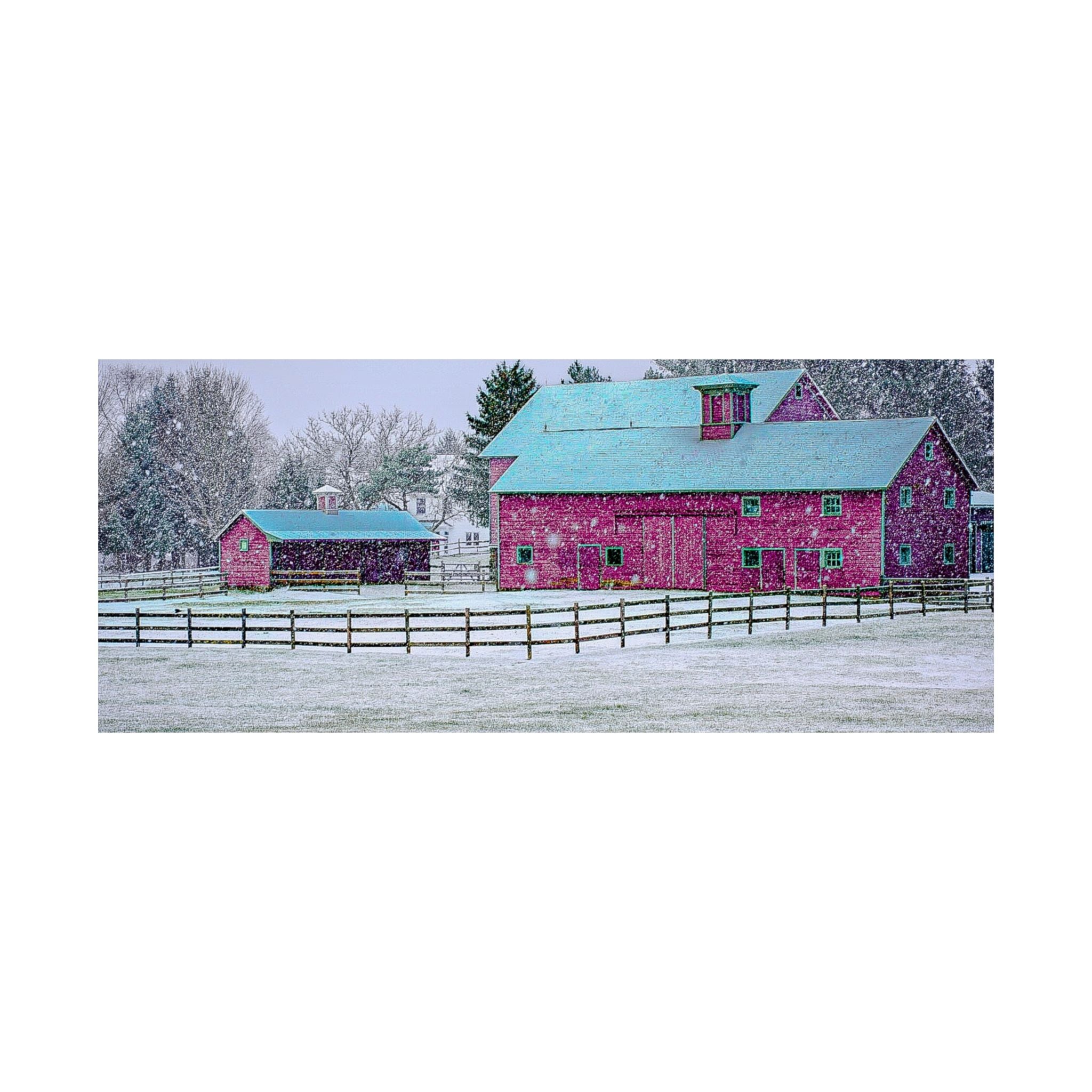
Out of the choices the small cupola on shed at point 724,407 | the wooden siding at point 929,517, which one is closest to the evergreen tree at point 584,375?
the small cupola on shed at point 724,407

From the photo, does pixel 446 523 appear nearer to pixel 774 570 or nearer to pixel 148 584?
pixel 148 584

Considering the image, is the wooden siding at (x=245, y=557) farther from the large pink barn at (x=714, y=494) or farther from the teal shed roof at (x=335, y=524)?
the large pink barn at (x=714, y=494)

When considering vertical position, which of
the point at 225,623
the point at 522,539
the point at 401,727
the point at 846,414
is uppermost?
the point at 846,414

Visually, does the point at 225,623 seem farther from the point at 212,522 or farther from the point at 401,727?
the point at 401,727

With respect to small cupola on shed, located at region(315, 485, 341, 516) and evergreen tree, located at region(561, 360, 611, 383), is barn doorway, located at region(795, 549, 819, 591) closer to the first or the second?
evergreen tree, located at region(561, 360, 611, 383)

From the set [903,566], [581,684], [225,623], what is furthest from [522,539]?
[903,566]

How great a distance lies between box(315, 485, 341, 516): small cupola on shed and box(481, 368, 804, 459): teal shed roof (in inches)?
66.6

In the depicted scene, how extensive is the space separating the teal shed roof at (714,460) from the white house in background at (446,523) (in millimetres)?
509

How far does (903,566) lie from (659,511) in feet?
9.43

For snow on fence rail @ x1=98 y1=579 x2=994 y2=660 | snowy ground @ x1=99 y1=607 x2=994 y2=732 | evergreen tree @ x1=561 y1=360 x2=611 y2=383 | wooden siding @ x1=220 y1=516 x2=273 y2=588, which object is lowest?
snowy ground @ x1=99 y1=607 x2=994 y2=732

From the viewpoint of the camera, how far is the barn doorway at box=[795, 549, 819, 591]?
13.1m

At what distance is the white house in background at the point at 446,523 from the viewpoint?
41.5 ft

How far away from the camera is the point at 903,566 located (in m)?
13.0

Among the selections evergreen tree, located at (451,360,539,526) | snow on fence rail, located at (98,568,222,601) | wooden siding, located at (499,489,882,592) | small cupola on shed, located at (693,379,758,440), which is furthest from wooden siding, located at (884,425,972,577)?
snow on fence rail, located at (98,568,222,601)
